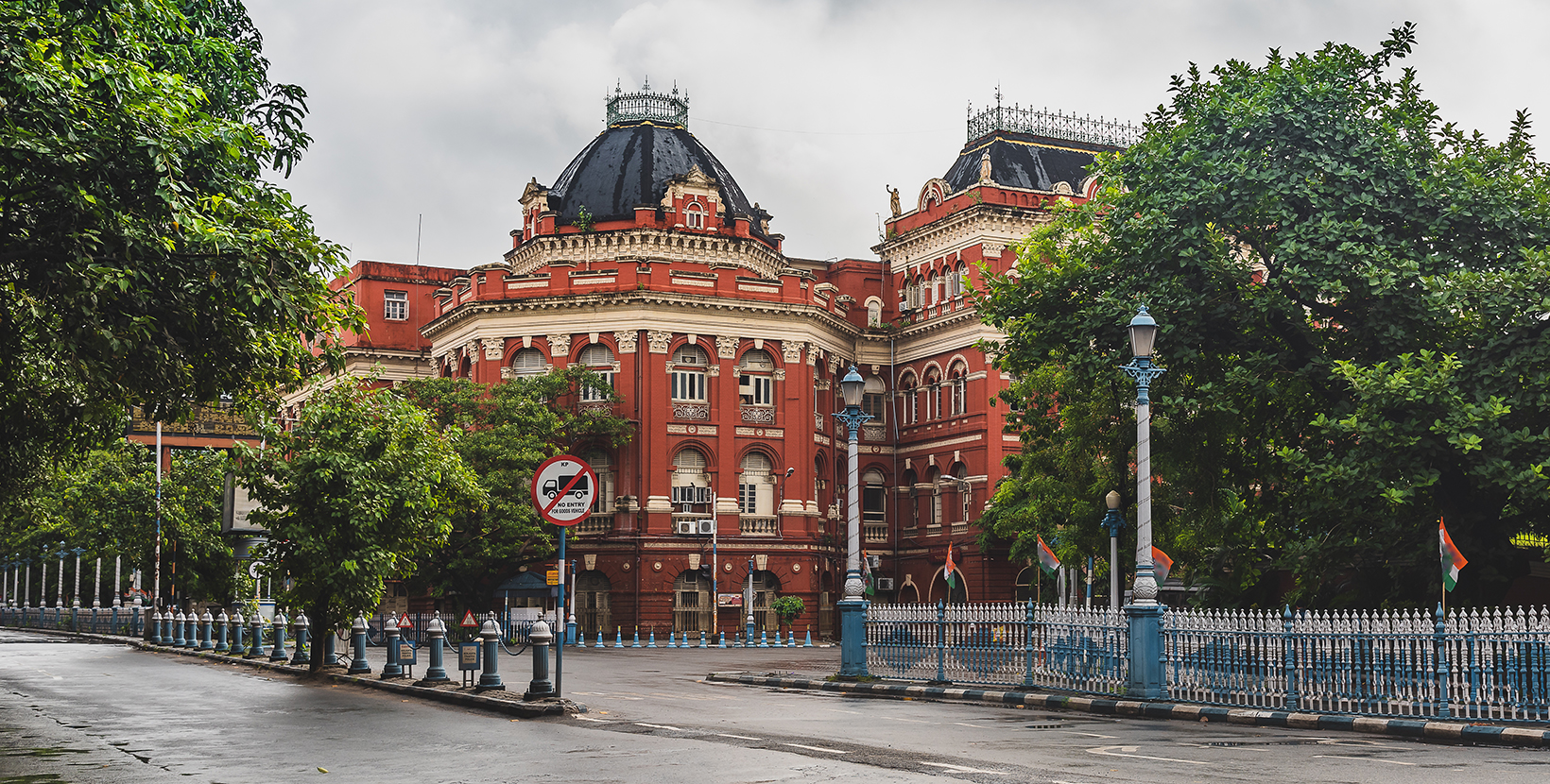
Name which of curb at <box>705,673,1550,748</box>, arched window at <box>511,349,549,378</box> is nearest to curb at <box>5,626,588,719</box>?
curb at <box>705,673,1550,748</box>

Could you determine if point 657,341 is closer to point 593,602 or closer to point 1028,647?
point 593,602

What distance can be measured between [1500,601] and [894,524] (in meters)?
40.4

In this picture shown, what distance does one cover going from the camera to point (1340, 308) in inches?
931

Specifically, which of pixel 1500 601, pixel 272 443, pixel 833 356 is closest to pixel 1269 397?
pixel 1500 601

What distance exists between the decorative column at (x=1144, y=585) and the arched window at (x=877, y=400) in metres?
43.5

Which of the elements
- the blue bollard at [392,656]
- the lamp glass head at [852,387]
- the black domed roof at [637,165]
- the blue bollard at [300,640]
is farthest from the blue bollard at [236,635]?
the black domed roof at [637,165]

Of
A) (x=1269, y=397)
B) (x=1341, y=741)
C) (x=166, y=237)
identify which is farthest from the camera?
(x=1269, y=397)

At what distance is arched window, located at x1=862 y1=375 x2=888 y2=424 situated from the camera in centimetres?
6469

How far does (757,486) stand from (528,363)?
989 cm

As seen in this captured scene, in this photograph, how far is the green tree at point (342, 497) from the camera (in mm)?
26094

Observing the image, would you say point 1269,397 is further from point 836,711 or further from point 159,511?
point 159,511

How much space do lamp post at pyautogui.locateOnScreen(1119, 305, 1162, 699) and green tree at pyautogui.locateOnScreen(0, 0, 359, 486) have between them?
10.7 metres

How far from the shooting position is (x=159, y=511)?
47562 mm

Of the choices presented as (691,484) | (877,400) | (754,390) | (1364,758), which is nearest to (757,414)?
(754,390)
